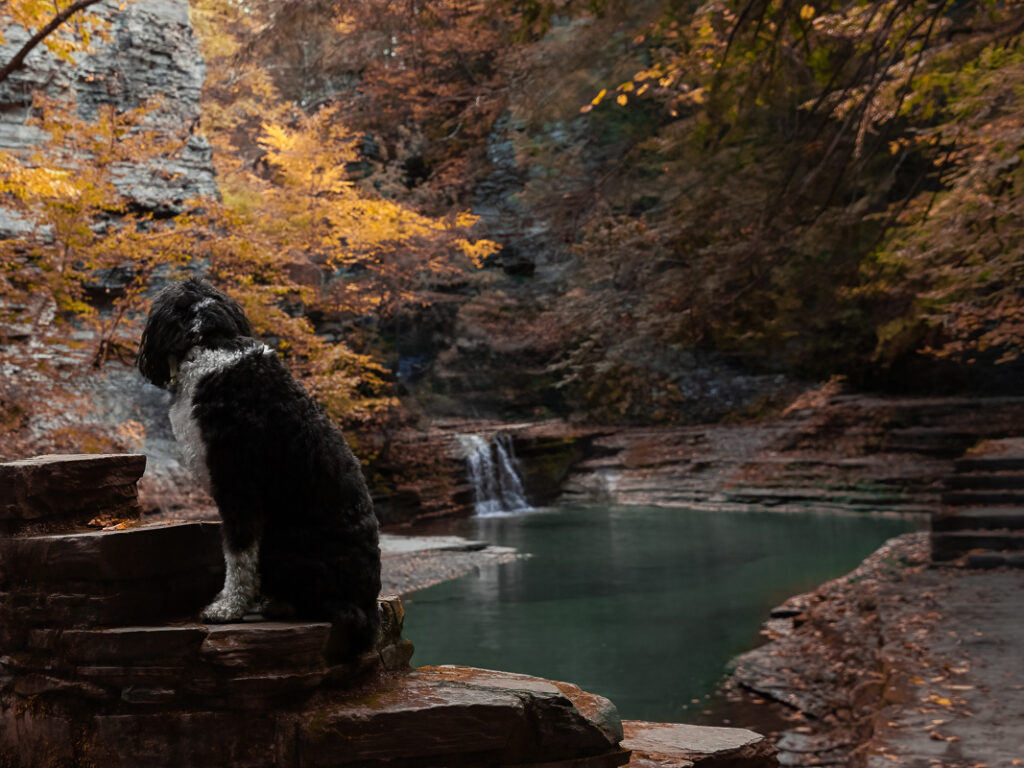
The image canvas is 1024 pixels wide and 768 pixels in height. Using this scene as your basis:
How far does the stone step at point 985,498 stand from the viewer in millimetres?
8695

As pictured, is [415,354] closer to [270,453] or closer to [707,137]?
[707,137]

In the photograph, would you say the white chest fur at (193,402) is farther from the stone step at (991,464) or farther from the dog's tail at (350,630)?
the stone step at (991,464)

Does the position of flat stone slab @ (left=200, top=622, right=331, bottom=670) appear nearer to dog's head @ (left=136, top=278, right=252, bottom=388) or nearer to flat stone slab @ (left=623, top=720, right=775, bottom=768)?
dog's head @ (left=136, top=278, right=252, bottom=388)

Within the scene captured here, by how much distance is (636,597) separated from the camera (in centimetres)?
942

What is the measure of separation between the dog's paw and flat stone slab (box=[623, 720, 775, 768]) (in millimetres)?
1546

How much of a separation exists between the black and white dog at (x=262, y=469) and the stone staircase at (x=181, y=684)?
0.13m

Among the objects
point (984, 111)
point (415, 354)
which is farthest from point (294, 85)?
A: point (984, 111)

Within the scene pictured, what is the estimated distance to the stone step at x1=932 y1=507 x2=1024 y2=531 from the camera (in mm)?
8211

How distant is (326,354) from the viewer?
38.1 feet

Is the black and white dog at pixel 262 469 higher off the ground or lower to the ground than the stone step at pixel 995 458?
higher

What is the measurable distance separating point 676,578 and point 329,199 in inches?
336

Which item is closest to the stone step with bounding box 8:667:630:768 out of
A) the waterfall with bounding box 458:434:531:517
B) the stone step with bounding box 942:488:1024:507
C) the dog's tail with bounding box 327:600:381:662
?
the dog's tail with bounding box 327:600:381:662

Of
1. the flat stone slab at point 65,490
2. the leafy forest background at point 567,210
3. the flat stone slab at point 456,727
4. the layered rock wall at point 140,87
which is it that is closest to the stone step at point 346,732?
the flat stone slab at point 456,727

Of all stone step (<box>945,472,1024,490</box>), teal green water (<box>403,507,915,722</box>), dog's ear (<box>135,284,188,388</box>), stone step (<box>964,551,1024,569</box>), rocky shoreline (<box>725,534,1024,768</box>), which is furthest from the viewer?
stone step (<box>945,472,1024,490</box>)
